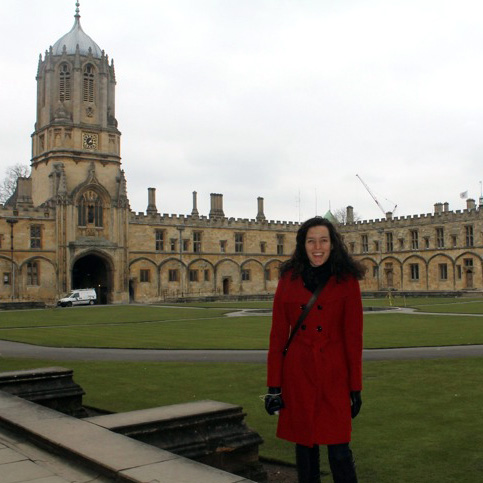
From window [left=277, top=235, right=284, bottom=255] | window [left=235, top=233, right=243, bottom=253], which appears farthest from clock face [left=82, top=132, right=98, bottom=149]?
window [left=277, top=235, right=284, bottom=255]

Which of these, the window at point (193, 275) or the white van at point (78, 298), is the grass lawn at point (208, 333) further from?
the window at point (193, 275)

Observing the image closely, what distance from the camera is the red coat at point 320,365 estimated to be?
4.62m

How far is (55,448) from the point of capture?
5.37 m

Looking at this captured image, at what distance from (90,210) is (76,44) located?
48.5 ft

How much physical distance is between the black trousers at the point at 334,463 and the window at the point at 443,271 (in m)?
56.9

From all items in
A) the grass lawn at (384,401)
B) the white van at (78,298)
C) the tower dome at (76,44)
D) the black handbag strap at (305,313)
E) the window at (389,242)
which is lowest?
the grass lawn at (384,401)

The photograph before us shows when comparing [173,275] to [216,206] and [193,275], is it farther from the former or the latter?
[216,206]

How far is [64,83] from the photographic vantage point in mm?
53656

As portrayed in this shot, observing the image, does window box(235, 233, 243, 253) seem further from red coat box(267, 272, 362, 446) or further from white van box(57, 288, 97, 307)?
red coat box(267, 272, 362, 446)

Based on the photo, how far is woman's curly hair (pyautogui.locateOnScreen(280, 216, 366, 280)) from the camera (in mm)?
4930

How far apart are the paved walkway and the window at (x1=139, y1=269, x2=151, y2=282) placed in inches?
1527

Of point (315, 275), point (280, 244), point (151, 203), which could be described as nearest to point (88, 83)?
point (151, 203)

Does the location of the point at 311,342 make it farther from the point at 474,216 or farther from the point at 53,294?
the point at 474,216

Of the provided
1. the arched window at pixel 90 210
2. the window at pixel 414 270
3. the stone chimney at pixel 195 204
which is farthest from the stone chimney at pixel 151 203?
the window at pixel 414 270
